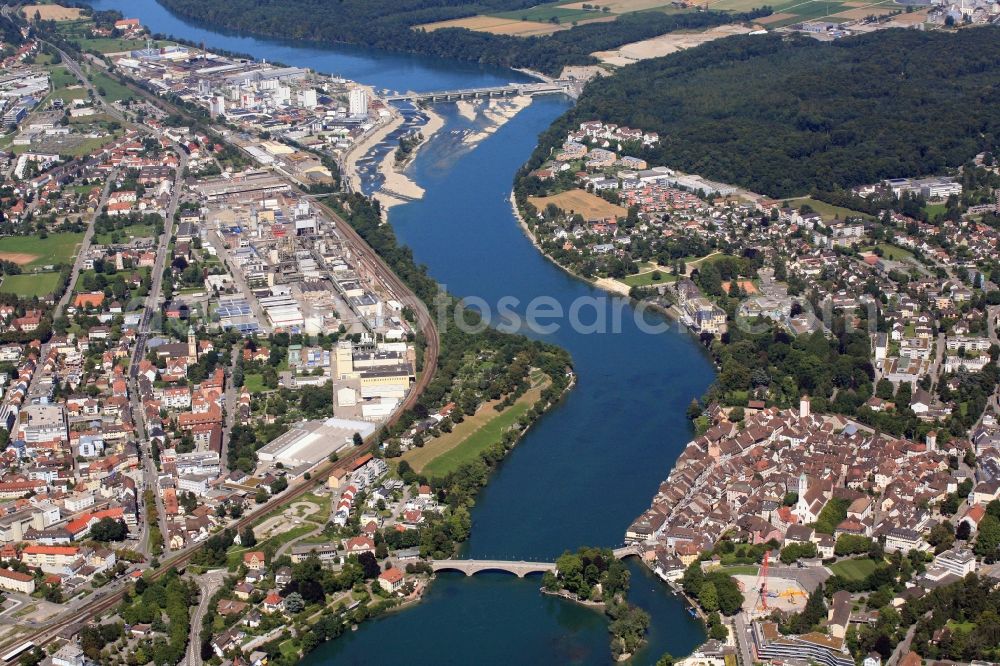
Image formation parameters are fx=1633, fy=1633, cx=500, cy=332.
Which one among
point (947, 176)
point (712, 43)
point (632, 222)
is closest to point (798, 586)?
point (632, 222)

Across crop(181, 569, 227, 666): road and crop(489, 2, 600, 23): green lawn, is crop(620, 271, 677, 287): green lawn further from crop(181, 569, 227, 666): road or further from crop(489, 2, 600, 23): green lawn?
crop(489, 2, 600, 23): green lawn

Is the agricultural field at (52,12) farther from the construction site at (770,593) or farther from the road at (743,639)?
the road at (743,639)

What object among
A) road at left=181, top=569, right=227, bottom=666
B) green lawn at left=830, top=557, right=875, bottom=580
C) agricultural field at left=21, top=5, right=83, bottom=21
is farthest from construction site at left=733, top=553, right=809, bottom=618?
agricultural field at left=21, top=5, right=83, bottom=21

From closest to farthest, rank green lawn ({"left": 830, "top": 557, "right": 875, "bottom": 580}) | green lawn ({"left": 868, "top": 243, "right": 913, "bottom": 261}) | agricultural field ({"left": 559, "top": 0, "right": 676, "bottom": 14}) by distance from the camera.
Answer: green lawn ({"left": 830, "top": 557, "right": 875, "bottom": 580}), green lawn ({"left": 868, "top": 243, "right": 913, "bottom": 261}), agricultural field ({"left": 559, "top": 0, "right": 676, "bottom": 14})

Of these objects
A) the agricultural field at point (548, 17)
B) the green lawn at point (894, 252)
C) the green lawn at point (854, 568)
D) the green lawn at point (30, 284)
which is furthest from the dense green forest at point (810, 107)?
the green lawn at point (854, 568)

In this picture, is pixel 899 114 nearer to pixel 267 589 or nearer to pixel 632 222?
pixel 632 222
